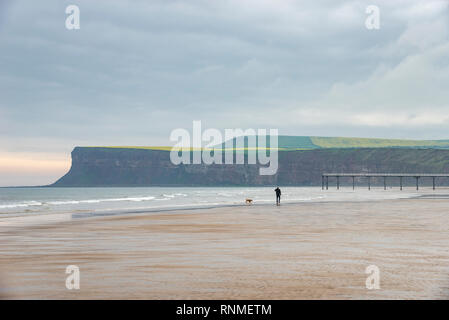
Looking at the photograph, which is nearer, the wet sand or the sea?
the wet sand

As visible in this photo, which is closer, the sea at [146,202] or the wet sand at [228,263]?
the wet sand at [228,263]

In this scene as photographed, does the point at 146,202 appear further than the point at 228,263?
Yes

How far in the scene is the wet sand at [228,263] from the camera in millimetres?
11219

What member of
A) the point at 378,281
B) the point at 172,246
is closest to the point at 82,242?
the point at 172,246

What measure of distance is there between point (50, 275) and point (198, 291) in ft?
13.0

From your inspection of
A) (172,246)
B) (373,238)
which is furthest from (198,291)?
(373,238)

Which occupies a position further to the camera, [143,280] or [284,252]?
[284,252]

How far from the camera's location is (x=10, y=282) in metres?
12.3

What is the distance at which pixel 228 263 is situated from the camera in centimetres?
1525

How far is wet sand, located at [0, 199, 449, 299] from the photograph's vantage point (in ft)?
36.8
